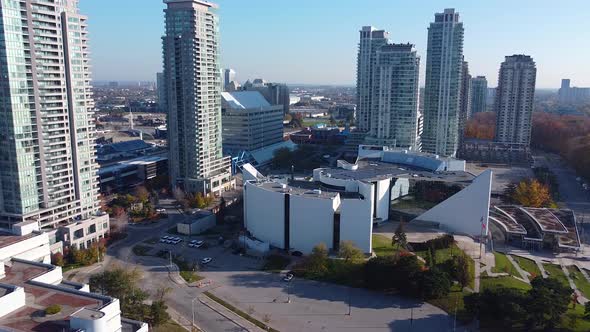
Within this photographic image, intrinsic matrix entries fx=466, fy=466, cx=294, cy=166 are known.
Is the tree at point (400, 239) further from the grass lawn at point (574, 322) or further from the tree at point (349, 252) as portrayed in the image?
the grass lawn at point (574, 322)

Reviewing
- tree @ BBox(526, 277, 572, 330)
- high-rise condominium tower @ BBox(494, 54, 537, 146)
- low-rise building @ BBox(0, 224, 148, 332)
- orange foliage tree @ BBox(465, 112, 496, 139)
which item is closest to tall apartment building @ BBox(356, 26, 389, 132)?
high-rise condominium tower @ BBox(494, 54, 537, 146)

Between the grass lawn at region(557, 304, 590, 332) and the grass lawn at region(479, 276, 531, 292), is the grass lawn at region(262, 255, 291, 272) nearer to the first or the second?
the grass lawn at region(479, 276, 531, 292)

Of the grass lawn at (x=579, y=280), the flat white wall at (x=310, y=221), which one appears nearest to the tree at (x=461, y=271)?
the grass lawn at (x=579, y=280)

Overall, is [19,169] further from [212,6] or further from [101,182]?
[212,6]

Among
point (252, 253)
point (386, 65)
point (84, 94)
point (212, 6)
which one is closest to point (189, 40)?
point (212, 6)

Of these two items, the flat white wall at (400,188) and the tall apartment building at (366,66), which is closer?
the flat white wall at (400,188)

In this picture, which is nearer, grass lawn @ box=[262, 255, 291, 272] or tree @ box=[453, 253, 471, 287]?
tree @ box=[453, 253, 471, 287]
